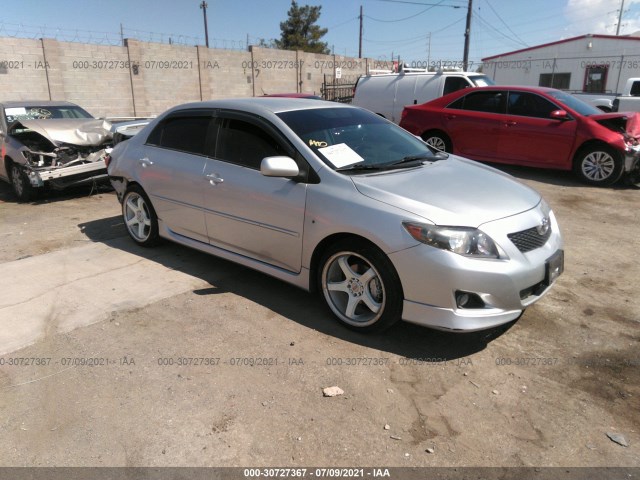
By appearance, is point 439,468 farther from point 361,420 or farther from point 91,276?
point 91,276

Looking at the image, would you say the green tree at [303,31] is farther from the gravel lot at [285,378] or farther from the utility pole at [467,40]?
the gravel lot at [285,378]

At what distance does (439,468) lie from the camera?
241 centimetres

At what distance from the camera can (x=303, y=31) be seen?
202ft

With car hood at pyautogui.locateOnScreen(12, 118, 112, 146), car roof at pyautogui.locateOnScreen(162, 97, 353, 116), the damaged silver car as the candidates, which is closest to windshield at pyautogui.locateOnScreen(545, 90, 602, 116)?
car roof at pyautogui.locateOnScreen(162, 97, 353, 116)

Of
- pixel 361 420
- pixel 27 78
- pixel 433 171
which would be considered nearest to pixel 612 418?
pixel 361 420

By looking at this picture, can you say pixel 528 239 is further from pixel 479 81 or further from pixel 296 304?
pixel 479 81

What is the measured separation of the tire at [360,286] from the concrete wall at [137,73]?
19.3m

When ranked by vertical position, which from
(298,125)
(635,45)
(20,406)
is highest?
(635,45)

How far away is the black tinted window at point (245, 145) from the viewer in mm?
4082

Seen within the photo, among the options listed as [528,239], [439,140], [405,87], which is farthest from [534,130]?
[528,239]

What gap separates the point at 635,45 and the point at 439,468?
1345 inches

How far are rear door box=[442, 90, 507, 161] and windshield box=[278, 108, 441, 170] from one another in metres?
4.97

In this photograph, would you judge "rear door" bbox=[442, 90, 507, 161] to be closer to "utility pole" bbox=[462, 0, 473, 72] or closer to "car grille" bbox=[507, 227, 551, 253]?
"car grille" bbox=[507, 227, 551, 253]

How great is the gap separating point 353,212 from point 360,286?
0.55 m
